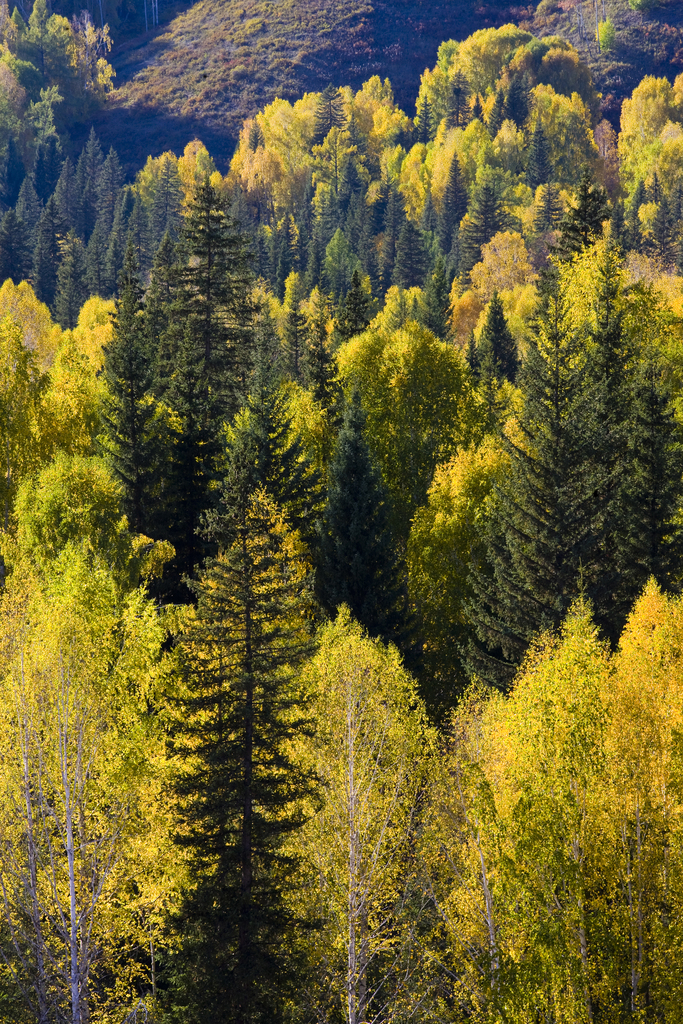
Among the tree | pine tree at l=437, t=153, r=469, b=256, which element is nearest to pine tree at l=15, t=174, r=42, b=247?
pine tree at l=437, t=153, r=469, b=256

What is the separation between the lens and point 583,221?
54031 millimetres

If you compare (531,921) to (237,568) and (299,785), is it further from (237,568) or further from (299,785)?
(237,568)

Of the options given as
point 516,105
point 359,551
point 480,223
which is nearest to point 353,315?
point 359,551

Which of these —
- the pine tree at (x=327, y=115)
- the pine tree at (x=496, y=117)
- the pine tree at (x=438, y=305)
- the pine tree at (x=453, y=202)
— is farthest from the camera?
the pine tree at (x=327, y=115)

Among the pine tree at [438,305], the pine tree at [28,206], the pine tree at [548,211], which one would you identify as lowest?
the pine tree at [438,305]

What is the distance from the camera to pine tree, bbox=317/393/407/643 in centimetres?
4284

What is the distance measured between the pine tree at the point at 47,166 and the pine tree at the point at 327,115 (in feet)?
161

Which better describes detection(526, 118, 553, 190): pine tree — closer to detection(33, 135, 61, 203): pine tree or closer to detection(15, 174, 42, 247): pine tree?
detection(15, 174, 42, 247): pine tree

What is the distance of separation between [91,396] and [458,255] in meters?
79.7

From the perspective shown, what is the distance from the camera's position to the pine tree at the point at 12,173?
589ft

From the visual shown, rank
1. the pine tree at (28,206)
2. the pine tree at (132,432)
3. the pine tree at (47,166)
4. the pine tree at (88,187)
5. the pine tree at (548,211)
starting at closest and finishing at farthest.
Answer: the pine tree at (132,432), the pine tree at (548,211), the pine tree at (28,206), the pine tree at (88,187), the pine tree at (47,166)

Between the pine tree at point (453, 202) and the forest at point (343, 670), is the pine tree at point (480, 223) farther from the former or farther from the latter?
the forest at point (343, 670)

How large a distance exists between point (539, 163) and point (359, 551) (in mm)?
110442

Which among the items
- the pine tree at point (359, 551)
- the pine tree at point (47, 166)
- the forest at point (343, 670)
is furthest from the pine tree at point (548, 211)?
the pine tree at point (47, 166)
